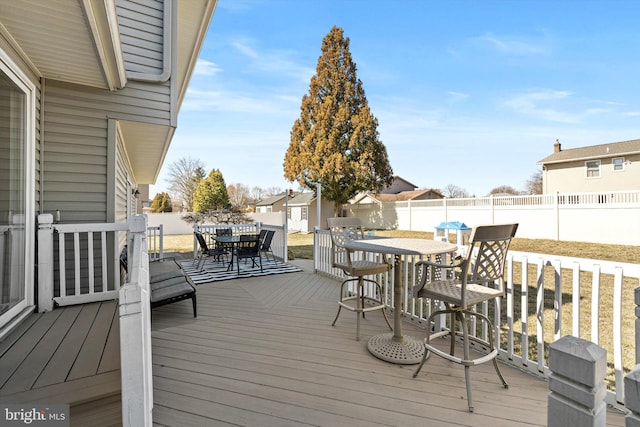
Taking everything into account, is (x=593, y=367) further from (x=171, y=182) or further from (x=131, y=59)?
(x=171, y=182)

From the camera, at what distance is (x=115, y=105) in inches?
154

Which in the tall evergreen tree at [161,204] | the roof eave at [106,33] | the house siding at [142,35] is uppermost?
the house siding at [142,35]

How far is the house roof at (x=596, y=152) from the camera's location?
1526 centimetres

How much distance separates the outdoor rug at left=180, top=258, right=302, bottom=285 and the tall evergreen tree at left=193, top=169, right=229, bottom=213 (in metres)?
14.2

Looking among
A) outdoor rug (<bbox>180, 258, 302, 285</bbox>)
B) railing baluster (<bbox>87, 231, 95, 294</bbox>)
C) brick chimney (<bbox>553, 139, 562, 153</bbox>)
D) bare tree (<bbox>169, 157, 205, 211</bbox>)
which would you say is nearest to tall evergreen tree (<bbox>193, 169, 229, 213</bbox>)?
bare tree (<bbox>169, 157, 205, 211</bbox>)

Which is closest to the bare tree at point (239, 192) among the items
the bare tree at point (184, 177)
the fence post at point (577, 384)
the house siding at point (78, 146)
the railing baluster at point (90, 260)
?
the bare tree at point (184, 177)

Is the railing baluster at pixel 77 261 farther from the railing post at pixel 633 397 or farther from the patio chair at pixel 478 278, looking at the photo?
the railing post at pixel 633 397

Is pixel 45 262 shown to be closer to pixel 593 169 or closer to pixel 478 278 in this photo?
pixel 478 278

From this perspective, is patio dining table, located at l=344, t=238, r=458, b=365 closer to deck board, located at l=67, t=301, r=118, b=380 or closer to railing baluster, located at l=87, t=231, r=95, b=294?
deck board, located at l=67, t=301, r=118, b=380

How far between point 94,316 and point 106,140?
2209mm

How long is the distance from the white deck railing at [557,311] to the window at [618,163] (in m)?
14.1

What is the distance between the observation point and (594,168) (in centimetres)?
1644

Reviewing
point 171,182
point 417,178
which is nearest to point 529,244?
point 417,178

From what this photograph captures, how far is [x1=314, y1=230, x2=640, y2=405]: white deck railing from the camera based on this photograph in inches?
80.9
